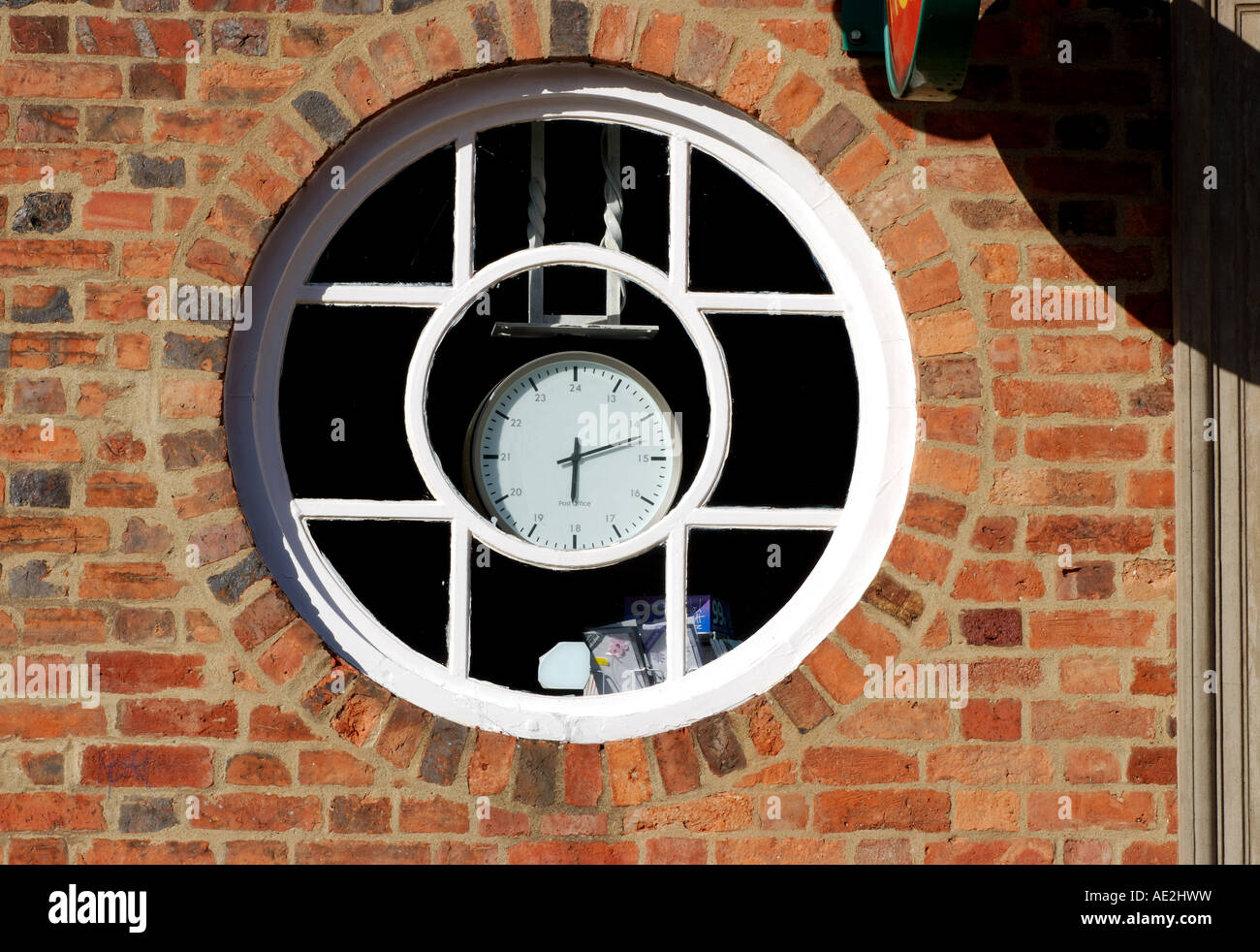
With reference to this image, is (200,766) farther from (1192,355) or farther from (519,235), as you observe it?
(1192,355)

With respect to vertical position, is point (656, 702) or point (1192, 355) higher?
point (1192, 355)

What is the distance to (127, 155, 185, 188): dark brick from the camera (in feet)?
8.76

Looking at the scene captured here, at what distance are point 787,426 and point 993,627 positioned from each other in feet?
3.45

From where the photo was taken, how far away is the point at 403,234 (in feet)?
10.8

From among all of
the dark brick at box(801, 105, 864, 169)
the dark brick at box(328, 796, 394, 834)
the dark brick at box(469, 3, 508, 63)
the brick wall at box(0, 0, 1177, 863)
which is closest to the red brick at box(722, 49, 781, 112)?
the brick wall at box(0, 0, 1177, 863)

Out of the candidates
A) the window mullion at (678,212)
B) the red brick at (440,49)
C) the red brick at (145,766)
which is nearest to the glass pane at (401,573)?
the red brick at (145,766)

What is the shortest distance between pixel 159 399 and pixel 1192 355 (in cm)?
228

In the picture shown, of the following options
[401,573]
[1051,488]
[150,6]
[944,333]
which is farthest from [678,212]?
[401,573]

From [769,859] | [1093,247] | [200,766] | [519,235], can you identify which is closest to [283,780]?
[200,766]

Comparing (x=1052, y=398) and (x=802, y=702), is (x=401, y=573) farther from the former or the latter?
(x=1052, y=398)

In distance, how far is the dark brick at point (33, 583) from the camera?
2615 millimetres

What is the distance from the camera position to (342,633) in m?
2.71

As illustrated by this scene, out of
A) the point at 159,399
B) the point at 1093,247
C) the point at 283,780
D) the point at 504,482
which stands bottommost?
the point at 283,780

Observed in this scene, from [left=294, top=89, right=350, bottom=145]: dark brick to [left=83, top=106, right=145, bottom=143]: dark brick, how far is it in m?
0.36
